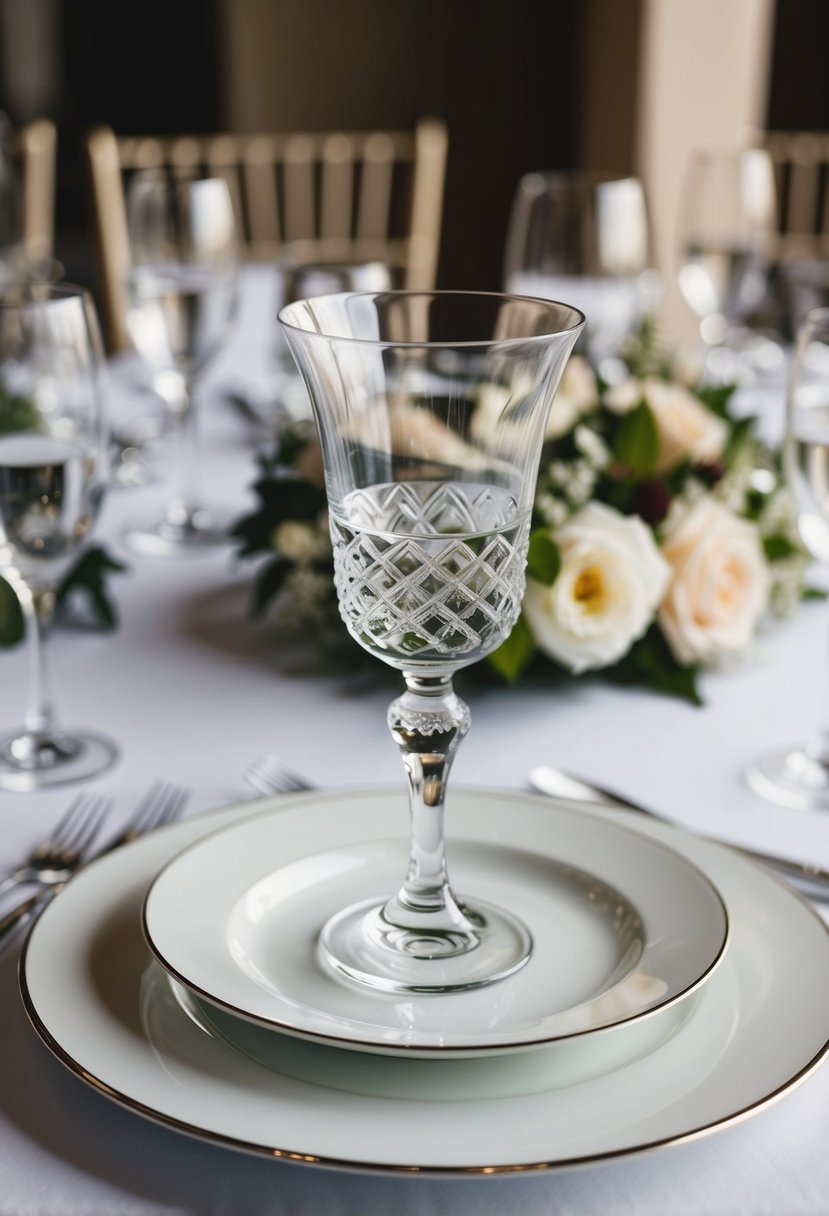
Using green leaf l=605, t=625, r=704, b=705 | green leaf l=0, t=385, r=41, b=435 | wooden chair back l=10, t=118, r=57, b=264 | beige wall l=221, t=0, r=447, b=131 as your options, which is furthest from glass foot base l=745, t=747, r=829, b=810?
beige wall l=221, t=0, r=447, b=131

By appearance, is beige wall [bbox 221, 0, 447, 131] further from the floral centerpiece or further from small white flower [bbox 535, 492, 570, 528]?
small white flower [bbox 535, 492, 570, 528]

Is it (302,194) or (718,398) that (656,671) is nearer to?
(718,398)

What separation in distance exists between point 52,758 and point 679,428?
1.97 feet

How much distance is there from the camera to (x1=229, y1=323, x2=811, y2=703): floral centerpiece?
994 millimetres

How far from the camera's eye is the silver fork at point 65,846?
2.55 ft

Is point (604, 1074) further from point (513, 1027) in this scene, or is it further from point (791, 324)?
point (791, 324)

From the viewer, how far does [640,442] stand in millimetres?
1151

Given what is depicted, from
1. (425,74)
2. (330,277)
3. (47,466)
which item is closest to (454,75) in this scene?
(425,74)

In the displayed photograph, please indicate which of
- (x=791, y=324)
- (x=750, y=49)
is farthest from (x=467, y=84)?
(x=791, y=324)

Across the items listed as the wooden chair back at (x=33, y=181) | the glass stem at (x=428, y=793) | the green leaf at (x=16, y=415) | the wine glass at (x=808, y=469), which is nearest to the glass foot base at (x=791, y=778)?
the wine glass at (x=808, y=469)

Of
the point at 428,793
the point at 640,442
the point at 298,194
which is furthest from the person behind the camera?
the point at 298,194

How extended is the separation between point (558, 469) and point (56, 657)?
1.43 feet

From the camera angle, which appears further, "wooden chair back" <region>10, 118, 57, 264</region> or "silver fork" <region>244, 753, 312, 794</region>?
"wooden chair back" <region>10, 118, 57, 264</region>

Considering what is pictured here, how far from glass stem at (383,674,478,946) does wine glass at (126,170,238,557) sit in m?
0.76
